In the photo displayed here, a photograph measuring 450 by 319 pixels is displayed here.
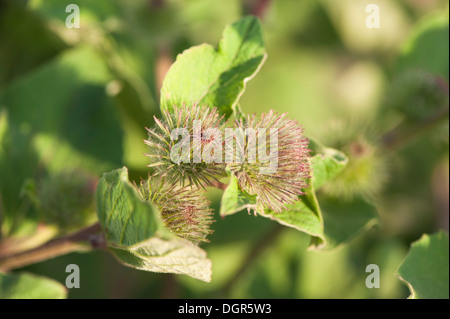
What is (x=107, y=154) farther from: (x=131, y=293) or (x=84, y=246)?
(x=131, y=293)

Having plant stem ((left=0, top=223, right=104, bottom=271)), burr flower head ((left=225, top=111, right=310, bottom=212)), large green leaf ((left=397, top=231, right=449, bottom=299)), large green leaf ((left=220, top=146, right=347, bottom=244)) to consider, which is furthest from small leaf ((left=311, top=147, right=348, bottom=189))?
plant stem ((left=0, top=223, right=104, bottom=271))

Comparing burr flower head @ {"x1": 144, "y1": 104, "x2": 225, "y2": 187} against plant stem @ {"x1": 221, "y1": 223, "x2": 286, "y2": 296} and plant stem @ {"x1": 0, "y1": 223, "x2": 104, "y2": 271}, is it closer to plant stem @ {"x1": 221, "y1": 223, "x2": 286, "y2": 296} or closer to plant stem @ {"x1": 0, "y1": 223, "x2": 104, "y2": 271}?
plant stem @ {"x1": 0, "y1": 223, "x2": 104, "y2": 271}

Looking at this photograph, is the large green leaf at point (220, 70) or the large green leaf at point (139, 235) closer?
the large green leaf at point (139, 235)

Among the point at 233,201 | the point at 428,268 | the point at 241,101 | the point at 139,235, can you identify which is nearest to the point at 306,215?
the point at 233,201

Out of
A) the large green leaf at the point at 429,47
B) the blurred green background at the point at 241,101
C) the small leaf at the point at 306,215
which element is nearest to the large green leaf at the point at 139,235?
the small leaf at the point at 306,215

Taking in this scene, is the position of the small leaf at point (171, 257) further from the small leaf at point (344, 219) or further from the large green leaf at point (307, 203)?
the small leaf at point (344, 219)

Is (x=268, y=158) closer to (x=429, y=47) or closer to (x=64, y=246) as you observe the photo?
(x=64, y=246)
